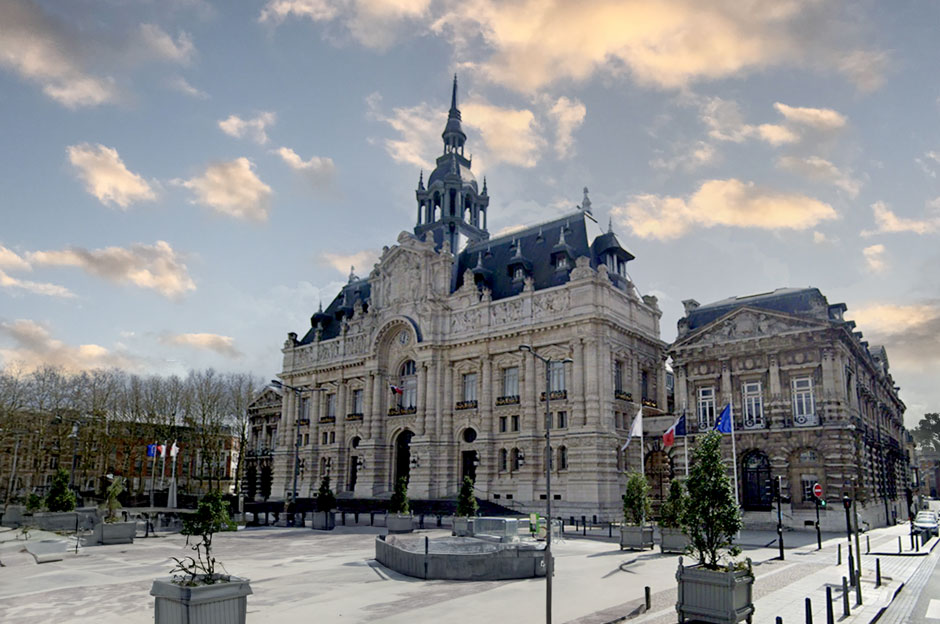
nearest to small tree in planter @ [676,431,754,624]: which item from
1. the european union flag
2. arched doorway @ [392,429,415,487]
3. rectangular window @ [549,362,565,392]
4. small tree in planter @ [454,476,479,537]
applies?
small tree in planter @ [454,476,479,537]

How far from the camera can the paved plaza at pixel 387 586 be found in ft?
57.6

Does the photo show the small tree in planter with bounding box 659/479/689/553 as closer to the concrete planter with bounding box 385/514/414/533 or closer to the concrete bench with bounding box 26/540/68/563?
the concrete planter with bounding box 385/514/414/533

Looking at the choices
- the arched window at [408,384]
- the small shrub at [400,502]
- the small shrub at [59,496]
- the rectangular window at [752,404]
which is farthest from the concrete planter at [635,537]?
the arched window at [408,384]

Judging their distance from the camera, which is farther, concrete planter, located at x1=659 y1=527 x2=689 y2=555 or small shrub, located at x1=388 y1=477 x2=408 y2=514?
small shrub, located at x1=388 y1=477 x2=408 y2=514

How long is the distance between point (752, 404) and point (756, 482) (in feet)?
17.1

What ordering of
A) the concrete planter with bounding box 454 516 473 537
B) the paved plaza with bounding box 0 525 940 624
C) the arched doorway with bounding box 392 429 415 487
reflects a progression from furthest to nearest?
the arched doorway with bounding box 392 429 415 487
the concrete planter with bounding box 454 516 473 537
the paved plaza with bounding box 0 525 940 624

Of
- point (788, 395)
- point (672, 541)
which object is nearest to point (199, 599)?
point (672, 541)

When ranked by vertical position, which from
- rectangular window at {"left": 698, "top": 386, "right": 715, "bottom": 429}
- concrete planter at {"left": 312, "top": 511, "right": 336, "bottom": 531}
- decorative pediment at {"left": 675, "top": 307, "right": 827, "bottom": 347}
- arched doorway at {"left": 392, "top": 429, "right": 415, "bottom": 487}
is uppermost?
decorative pediment at {"left": 675, "top": 307, "right": 827, "bottom": 347}

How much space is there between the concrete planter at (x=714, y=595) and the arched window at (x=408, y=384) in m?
52.0

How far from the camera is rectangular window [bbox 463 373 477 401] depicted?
207 ft

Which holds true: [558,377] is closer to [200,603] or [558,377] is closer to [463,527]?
[463,527]

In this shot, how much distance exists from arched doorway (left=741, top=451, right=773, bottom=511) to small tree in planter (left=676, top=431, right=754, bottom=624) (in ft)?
102

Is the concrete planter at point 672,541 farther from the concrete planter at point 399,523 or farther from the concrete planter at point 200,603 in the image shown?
the concrete planter at point 200,603

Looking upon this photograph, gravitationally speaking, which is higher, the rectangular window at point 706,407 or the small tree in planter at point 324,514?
the rectangular window at point 706,407
